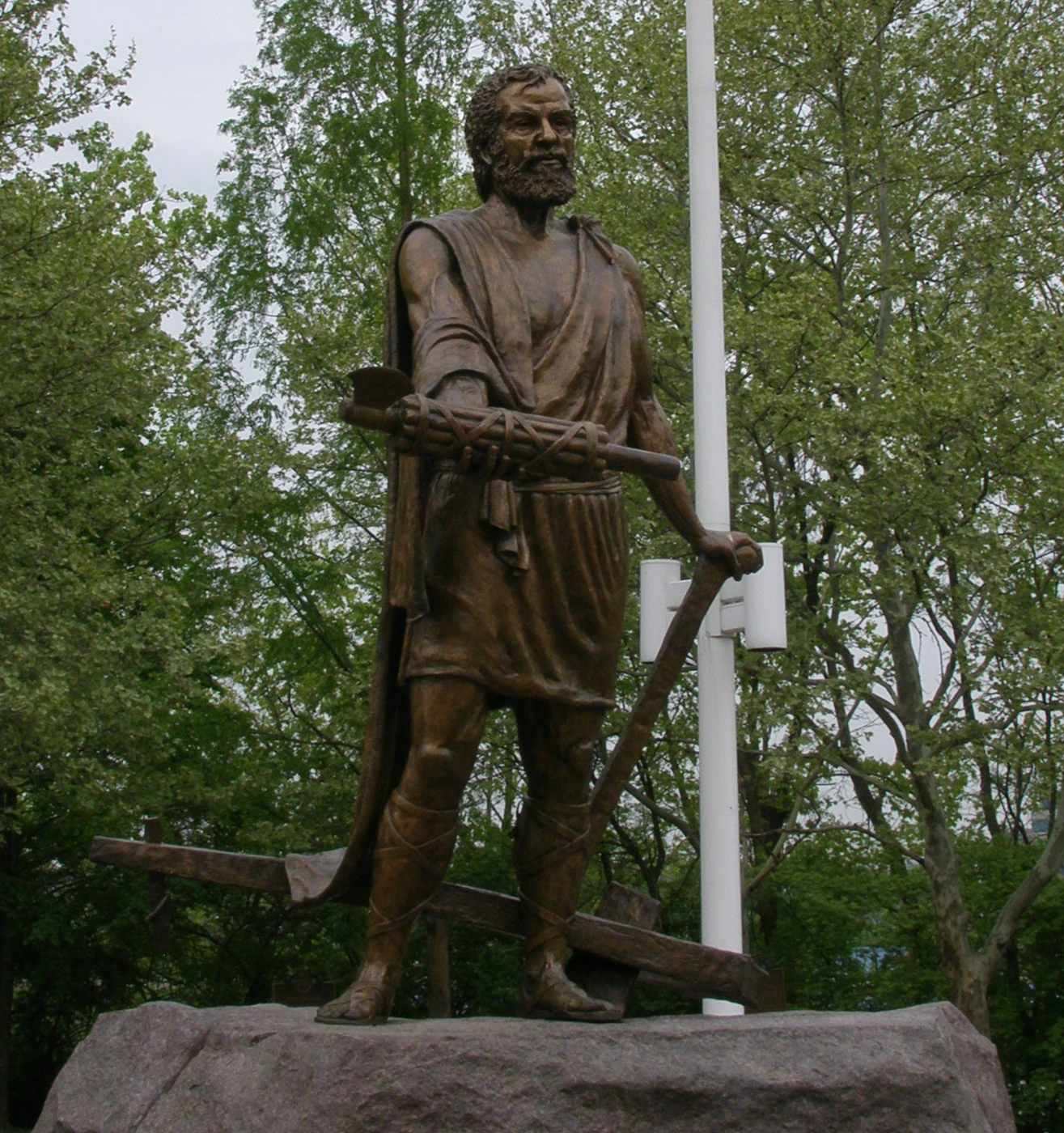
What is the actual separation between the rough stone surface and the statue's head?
228 centimetres

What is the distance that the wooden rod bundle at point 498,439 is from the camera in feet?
11.2

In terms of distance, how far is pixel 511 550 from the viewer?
3941 mm

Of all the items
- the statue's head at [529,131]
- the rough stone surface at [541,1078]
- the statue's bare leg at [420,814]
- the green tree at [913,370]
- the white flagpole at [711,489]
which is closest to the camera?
the rough stone surface at [541,1078]

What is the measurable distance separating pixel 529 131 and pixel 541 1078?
2.54m

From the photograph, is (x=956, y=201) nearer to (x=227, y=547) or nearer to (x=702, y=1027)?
(x=227, y=547)

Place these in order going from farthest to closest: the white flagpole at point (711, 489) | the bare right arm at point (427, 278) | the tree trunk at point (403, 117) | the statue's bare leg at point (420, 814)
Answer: the tree trunk at point (403, 117), the white flagpole at point (711, 489), the bare right arm at point (427, 278), the statue's bare leg at point (420, 814)

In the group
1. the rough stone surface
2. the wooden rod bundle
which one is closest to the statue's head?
the wooden rod bundle

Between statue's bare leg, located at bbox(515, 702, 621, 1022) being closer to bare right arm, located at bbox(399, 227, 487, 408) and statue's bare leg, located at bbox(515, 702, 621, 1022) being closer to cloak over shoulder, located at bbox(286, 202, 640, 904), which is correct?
cloak over shoulder, located at bbox(286, 202, 640, 904)

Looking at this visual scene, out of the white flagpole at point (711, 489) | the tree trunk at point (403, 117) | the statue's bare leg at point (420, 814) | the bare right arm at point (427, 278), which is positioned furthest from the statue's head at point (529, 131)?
the tree trunk at point (403, 117)

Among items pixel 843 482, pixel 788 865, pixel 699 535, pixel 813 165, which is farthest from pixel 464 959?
pixel 699 535

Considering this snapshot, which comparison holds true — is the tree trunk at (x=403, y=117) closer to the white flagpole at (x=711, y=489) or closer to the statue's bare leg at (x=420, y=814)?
the white flagpole at (x=711, y=489)

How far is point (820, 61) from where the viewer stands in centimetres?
1470

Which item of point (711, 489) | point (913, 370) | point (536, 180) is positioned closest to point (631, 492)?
point (913, 370)

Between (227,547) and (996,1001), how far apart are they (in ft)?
31.4
